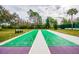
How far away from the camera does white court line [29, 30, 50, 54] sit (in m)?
4.29

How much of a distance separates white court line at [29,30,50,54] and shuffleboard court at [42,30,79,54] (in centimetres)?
10

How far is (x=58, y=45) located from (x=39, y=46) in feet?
1.34

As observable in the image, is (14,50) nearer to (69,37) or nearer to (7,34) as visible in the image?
(7,34)

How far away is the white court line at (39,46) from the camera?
429cm

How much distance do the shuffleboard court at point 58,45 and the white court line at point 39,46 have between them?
99 millimetres

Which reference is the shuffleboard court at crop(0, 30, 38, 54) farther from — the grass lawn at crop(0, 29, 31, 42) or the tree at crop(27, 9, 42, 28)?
the tree at crop(27, 9, 42, 28)

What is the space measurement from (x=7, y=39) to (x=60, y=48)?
1.18 meters

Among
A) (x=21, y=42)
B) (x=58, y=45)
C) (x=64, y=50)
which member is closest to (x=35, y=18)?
(x=21, y=42)

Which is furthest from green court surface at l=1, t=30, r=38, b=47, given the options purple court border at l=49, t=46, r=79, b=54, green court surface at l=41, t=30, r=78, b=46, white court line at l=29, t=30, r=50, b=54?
purple court border at l=49, t=46, r=79, b=54

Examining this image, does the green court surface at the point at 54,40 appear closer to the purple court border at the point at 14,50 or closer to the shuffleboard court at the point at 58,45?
the shuffleboard court at the point at 58,45

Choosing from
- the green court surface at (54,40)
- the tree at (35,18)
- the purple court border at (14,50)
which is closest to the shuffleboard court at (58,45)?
the green court surface at (54,40)
